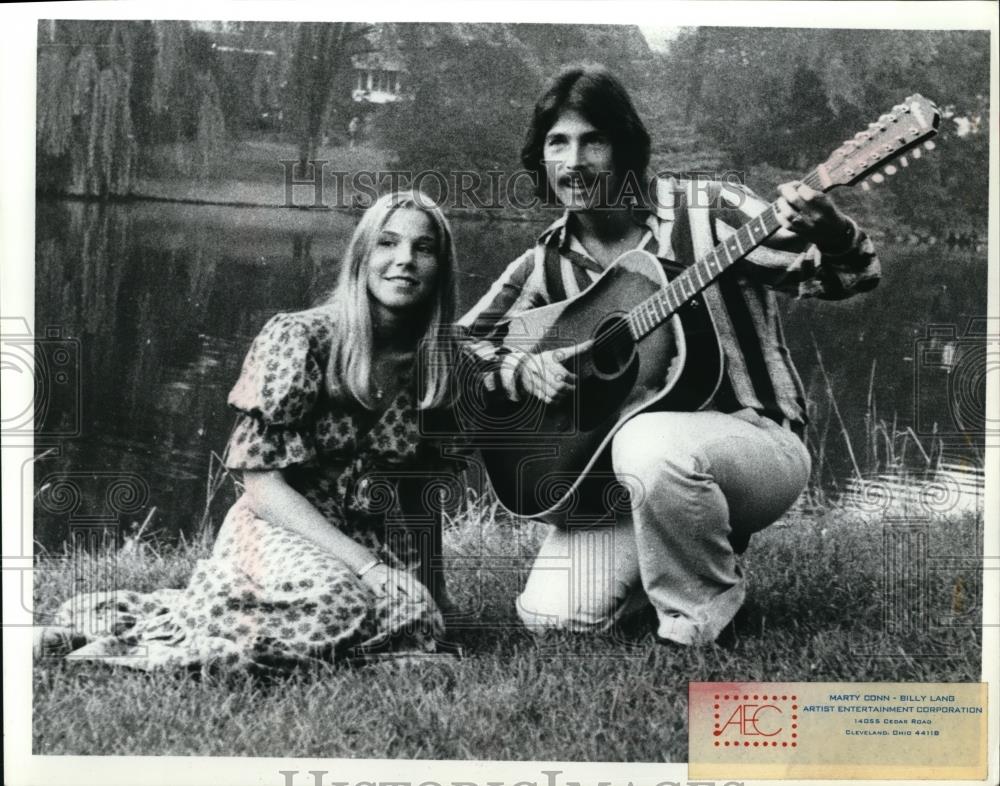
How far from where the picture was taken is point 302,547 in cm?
390

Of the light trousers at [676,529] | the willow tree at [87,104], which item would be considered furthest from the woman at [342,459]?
the willow tree at [87,104]

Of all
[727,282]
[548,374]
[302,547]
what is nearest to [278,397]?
[302,547]

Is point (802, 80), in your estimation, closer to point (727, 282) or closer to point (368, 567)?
point (727, 282)

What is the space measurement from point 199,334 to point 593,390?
1421 millimetres

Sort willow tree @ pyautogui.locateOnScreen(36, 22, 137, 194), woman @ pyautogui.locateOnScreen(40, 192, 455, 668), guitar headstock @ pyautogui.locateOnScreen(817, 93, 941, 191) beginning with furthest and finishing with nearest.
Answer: willow tree @ pyautogui.locateOnScreen(36, 22, 137, 194) < woman @ pyautogui.locateOnScreen(40, 192, 455, 668) < guitar headstock @ pyautogui.locateOnScreen(817, 93, 941, 191)

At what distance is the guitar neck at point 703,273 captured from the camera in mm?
3842

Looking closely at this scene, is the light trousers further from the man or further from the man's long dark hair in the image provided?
the man's long dark hair

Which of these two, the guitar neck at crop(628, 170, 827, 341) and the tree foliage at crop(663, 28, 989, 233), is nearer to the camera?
the guitar neck at crop(628, 170, 827, 341)

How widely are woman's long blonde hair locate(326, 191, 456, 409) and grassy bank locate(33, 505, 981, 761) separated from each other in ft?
1.78

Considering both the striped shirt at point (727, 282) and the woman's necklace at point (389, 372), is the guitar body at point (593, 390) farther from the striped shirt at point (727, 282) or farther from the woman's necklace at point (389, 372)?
the woman's necklace at point (389, 372)

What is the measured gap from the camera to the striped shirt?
12.9ft

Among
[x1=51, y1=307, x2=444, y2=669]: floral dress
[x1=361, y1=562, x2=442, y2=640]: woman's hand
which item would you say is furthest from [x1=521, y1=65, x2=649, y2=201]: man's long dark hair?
[x1=361, y1=562, x2=442, y2=640]: woman's hand

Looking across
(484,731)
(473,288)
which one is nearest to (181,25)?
(473,288)

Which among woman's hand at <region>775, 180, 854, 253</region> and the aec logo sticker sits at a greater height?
woman's hand at <region>775, 180, 854, 253</region>
